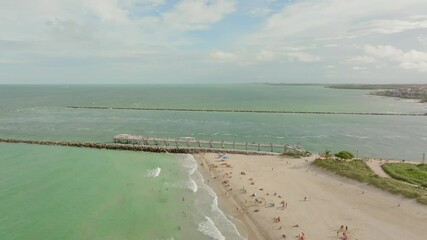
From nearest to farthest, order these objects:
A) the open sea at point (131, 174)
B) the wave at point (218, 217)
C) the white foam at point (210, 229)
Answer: the white foam at point (210, 229) < the wave at point (218, 217) < the open sea at point (131, 174)

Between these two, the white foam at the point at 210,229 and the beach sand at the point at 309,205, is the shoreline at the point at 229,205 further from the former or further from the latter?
the white foam at the point at 210,229

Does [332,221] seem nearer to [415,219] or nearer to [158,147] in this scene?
[415,219]

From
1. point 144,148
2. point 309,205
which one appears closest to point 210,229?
point 309,205

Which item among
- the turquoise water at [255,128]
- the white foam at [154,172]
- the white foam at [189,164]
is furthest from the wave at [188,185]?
the turquoise water at [255,128]

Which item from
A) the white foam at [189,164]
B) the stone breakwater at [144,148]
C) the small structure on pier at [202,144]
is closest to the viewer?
the white foam at [189,164]

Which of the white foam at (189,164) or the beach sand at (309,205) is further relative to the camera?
the white foam at (189,164)

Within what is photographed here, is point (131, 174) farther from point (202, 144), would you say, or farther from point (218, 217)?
point (202, 144)

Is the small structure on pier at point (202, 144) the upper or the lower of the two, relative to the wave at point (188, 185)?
upper
